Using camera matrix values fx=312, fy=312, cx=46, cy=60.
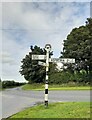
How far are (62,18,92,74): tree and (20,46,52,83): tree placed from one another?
7201 millimetres

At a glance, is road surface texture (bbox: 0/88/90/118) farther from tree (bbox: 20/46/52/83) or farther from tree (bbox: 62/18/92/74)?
tree (bbox: 20/46/52/83)

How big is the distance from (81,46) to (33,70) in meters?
14.5

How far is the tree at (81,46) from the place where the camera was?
49.9 m

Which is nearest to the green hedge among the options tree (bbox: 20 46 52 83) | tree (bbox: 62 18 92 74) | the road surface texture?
tree (bbox: 62 18 92 74)

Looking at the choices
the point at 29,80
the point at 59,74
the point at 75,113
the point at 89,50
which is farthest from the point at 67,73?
the point at 75,113

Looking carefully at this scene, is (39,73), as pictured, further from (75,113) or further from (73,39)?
(75,113)

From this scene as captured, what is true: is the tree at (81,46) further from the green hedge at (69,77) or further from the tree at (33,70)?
the tree at (33,70)

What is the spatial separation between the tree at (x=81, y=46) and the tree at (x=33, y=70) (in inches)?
284

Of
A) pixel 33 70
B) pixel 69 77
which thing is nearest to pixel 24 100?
pixel 69 77

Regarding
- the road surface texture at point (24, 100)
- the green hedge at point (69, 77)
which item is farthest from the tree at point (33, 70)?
the road surface texture at point (24, 100)

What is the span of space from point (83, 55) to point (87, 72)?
3047mm

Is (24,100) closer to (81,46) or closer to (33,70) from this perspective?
(81,46)

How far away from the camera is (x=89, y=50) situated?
49281 mm

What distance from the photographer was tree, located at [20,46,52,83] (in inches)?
2356
